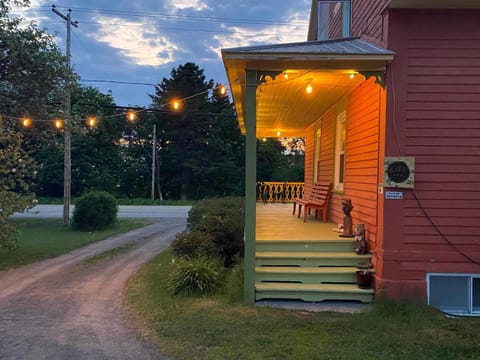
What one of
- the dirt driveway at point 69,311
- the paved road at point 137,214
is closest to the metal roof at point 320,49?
the dirt driveway at point 69,311

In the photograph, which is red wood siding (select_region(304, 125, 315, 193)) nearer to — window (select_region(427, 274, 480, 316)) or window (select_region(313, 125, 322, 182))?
window (select_region(313, 125, 322, 182))

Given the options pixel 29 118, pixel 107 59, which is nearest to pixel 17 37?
pixel 29 118

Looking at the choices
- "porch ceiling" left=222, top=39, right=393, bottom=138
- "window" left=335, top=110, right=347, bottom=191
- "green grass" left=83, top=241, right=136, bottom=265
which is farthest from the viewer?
"green grass" left=83, top=241, right=136, bottom=265

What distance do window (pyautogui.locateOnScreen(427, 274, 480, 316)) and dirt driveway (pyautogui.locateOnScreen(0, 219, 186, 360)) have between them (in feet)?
11.6

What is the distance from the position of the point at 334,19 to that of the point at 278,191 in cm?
849

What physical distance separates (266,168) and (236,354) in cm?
3059

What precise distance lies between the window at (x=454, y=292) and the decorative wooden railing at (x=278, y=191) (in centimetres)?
1134

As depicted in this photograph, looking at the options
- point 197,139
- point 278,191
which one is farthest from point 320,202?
point 197,139

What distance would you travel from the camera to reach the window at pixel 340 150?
Answer: 8.60 m

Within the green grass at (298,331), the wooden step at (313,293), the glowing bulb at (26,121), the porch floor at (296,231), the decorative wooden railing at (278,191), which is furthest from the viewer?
the decorative wooden railing at (278,191)

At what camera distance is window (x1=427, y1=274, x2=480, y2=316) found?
5426 millimetres

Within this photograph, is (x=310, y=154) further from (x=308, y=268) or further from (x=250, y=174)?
(x=250, y=174)

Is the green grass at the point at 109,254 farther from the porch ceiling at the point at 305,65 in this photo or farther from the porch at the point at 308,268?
the porch ceiling at the point at 305,65

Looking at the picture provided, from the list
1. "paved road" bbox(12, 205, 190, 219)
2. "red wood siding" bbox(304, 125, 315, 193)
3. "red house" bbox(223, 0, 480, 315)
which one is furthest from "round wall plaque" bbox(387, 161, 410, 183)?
"paved road" bbox(12, 205, 190, 219)
